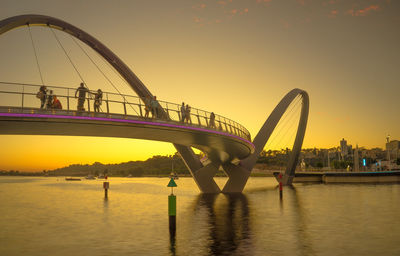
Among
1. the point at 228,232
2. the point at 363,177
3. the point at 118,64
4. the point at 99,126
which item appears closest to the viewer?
the point at 228,232

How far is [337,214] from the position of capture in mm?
26516

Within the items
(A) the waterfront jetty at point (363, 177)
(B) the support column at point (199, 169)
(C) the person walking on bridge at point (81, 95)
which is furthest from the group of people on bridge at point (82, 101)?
(A) the waterfront jetty at point (363, 177)

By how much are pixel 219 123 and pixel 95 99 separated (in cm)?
1295

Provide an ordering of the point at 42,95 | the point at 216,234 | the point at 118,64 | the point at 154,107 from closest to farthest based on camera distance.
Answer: the point at 216,234 → the point at 42,95 → the point at 154,107 → the point at 118,64

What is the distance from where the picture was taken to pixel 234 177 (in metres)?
51.2

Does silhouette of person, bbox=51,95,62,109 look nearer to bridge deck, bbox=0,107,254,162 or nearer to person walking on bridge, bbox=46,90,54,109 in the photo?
person walking on bridge, bbox=46,90,54,109

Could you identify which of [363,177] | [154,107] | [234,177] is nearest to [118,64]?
[154,107]

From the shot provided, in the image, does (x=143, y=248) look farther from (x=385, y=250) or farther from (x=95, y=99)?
(x=95, y=99)

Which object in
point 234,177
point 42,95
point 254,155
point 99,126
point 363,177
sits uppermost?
point 42,95

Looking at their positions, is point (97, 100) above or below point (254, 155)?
above

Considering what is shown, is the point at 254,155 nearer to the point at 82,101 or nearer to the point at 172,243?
the point at 82,101

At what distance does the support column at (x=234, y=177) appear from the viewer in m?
50.0

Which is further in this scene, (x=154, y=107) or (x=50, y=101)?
(x=154, y=107)

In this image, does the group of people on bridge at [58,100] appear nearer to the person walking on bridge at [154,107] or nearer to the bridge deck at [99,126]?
the bridge deck at [99,126]
